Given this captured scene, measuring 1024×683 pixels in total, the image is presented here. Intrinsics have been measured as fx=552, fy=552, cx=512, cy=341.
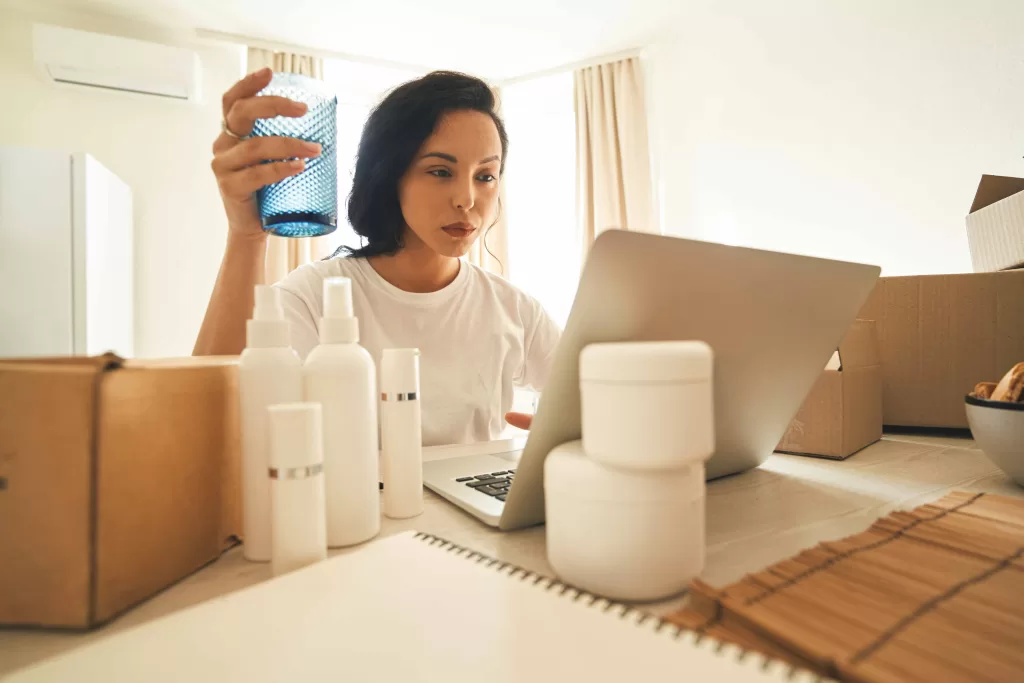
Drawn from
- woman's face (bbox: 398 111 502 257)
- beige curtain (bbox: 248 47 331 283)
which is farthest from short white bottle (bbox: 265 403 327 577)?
beige curtain (bbox: 248 47 331 283)

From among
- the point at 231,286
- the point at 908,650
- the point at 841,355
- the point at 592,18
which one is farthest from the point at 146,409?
the point at 592,18

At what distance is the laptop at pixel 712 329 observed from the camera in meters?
0.39

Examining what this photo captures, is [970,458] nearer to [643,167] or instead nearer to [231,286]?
[231,286]

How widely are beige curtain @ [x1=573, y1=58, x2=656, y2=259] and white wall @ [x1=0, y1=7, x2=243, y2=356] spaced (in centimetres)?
179

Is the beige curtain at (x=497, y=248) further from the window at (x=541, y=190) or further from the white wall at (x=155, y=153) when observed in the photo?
the white wall at (x=155, y=153)

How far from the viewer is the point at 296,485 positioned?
0.38 meters

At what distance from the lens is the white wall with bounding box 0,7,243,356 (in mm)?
2388

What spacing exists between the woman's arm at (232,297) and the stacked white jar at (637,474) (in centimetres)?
76

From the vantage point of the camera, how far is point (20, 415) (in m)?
0.32

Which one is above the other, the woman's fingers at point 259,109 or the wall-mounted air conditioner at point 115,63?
the wall-mounted air conditioner at point 115,63

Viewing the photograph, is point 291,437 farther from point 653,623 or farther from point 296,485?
point 653,623

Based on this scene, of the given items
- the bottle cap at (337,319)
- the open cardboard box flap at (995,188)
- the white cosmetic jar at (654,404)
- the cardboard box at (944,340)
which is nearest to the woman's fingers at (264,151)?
the bottle cap at (337,319)

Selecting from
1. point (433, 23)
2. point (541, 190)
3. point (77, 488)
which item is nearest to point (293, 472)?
Result: point (77, 488)

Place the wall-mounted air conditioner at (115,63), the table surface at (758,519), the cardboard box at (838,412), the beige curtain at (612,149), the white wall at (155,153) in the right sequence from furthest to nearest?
the beige curtain at (612,149) < the white wall at (155,153) < the wall-mounted air conditioner at (115,63) < the cardboard box at (838,412) < the table surface at (758,519)
